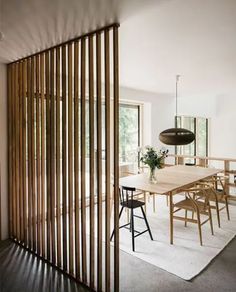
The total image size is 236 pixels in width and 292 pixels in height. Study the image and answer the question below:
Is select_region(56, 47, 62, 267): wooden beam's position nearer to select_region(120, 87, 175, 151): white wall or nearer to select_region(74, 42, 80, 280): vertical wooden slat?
select_region(74, 42, 80, 280): vertical wooden slat

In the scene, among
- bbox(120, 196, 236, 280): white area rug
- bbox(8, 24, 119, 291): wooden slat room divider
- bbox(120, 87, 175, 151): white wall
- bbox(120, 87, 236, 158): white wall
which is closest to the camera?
bbox(8, 24, 119, 291): wooden slat room divider

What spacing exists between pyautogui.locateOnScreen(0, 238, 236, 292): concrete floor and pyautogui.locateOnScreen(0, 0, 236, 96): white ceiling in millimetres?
2332

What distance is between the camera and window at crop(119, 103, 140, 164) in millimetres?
5641

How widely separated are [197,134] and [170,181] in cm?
488

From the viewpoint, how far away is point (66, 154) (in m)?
2.48

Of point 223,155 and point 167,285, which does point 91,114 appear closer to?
point 167,285

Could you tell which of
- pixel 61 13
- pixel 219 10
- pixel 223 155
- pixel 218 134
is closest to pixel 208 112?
pixel 218 134

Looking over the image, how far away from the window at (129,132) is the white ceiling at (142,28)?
204 centimetres

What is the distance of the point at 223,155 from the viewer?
25.8 ft

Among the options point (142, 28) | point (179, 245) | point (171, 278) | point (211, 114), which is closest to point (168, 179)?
point (179, 245)

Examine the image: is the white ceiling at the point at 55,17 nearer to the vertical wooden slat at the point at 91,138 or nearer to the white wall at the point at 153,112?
the vertical wooden slat at the point at 91,138

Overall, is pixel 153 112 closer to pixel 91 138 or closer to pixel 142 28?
pixel 142 28

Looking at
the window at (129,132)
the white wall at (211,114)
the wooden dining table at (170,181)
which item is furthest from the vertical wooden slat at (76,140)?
the white wall at (211,114)

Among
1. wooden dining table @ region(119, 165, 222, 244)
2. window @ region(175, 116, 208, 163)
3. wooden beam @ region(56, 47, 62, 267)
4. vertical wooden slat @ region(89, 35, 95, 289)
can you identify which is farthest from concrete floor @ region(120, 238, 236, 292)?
window @ region(175, 116, 208, 163)
